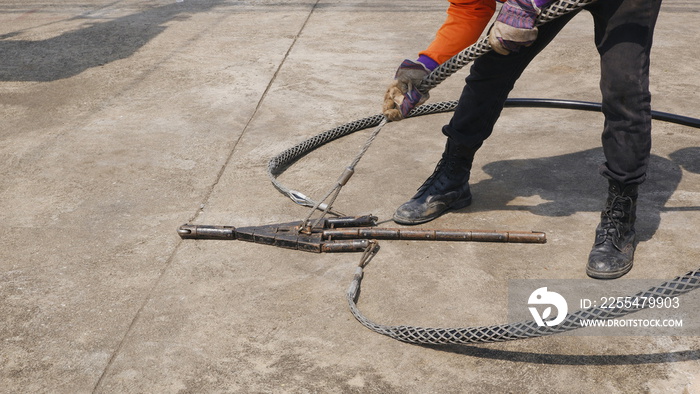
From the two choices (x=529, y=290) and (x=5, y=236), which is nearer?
(x=529, y=290)

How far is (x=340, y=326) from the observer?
2.34 meters

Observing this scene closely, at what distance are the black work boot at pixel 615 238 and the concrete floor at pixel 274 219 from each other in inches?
2.7

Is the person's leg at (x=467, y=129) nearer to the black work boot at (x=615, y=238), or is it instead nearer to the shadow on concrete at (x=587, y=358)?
the black work boot at (x=615, y=238)

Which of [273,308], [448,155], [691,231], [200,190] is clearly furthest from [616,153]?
[200,190]

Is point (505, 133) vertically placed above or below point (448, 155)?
below

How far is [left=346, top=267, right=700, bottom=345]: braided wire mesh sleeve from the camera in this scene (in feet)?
6.61

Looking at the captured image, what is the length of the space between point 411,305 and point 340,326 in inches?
10.3

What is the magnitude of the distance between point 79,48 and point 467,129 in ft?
12.5

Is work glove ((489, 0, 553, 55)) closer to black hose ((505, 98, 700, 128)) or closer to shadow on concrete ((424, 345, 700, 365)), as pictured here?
shadow on concrete ((424, 345, 700, 365))

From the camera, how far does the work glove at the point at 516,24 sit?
7.86 feet

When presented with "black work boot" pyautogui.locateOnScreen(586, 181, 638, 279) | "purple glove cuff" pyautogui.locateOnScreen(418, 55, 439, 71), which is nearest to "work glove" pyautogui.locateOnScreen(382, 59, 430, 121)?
"purple glove cuff" pyautogui.locateOnScreen(418, 55, 439, 71)

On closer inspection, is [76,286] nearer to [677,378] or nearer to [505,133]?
[677,378]

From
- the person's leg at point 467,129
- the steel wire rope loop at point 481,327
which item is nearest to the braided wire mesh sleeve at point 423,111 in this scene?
the steel wire rope loop at point 481,327

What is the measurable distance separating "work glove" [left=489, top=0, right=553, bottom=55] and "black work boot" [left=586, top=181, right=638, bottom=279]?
0.65 meters
